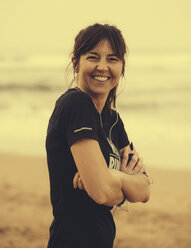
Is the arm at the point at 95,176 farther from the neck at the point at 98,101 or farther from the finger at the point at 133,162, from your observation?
the neck at the point at 98,101

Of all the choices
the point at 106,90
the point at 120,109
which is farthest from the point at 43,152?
the point at 120,109

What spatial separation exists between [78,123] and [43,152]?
746 cm

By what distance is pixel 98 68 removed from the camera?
6.78ft

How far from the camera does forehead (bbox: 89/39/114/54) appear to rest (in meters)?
2.05

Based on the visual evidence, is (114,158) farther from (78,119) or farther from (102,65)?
(102,65)

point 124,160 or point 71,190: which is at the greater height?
point 124,160

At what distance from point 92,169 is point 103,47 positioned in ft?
2.11

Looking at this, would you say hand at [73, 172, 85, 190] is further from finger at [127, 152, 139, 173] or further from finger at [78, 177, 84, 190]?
finger at [127, 152, 139, 173]

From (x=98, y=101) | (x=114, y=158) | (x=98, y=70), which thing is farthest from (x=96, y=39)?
(x=114, y=158)

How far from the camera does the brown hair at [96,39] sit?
6.72ft

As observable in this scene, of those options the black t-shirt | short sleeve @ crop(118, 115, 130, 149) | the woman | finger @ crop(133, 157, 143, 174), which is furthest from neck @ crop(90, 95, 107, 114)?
finger @ crop(133, 157, 143, 174)

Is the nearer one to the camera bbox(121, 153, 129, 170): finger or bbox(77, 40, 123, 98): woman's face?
bbox(77, 40, 123, 98): woman's face

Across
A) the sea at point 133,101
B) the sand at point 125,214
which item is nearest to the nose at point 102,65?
the sea at point 133,101

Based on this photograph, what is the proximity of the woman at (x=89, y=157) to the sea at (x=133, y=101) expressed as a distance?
323mm
